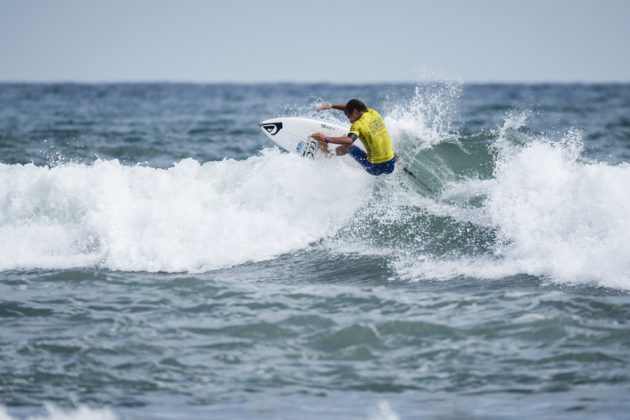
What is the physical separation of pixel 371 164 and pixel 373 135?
2.06 feet

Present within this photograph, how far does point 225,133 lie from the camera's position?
81.8ft

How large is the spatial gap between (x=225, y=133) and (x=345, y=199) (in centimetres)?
1335

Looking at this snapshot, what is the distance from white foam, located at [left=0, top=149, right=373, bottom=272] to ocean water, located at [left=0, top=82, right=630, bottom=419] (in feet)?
0.12

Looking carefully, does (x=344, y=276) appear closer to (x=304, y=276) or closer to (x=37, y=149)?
(x=304, y=276)

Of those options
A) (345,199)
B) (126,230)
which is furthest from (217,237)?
(345,199)

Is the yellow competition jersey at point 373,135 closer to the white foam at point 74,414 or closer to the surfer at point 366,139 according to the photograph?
the surfer at point 366,139

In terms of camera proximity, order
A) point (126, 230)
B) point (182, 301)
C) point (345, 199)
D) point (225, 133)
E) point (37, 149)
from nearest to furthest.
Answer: point (182, 301) < point (126, 230) < point (345, 199) < point (37, 149) < point (225, 133)

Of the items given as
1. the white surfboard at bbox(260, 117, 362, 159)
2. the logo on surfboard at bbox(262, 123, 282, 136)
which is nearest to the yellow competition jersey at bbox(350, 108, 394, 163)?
the white surfboard at bbox(260, 117, 362, 159)

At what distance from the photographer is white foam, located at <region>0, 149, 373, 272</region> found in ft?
35.3

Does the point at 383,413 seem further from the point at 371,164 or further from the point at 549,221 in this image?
the point at 371,164

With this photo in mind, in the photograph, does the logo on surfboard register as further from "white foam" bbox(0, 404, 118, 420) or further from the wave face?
"white foam" bbox(0, 404, 118, 420)

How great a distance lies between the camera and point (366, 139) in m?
11.3

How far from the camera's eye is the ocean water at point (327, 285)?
6617 millimetres

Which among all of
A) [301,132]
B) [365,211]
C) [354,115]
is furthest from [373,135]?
[301,132]
